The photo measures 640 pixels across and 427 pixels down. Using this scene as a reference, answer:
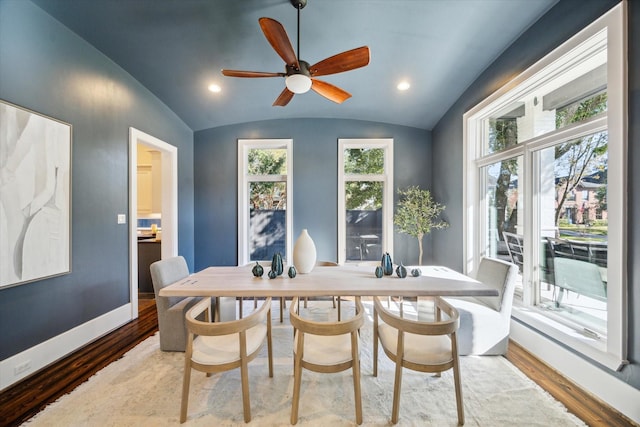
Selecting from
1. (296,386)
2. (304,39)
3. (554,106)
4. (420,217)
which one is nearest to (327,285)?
(296,386)

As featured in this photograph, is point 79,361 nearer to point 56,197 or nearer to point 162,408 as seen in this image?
point 162,408

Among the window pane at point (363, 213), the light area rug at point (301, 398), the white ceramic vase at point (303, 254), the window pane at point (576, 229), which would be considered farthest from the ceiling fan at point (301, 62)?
the window pane at point (363, 213)

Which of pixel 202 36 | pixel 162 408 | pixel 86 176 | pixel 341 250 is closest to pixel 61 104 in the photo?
pixel 86 176

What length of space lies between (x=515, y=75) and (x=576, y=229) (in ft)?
4.90

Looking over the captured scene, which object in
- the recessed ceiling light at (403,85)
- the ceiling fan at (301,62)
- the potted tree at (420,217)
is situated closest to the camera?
the ceiling fan at (301,62)

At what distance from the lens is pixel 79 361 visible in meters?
2.12

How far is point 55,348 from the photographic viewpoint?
6.91 ft

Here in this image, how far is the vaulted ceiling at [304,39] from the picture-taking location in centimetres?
206

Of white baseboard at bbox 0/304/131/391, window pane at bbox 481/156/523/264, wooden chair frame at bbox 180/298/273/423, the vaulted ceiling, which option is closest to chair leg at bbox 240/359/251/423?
wooden chair frame at bbox 180/298/273/423

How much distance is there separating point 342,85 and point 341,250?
249 cm

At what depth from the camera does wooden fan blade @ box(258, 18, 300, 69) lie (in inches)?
63.3

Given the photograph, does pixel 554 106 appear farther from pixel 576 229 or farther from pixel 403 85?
pixel 403 85

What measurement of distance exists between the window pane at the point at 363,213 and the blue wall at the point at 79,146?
10.0ft

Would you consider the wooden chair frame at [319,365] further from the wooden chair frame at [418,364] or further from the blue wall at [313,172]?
the blue wall at [313,172]
